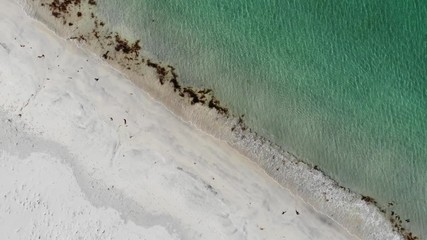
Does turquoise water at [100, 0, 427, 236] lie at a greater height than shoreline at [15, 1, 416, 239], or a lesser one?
greater

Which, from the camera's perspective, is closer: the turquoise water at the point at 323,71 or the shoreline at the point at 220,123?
the shoreline at the point at 220,123

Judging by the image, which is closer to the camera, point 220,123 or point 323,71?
point 220,123

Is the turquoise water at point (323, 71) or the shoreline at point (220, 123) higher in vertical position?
the turquoise water at point (323, 71)

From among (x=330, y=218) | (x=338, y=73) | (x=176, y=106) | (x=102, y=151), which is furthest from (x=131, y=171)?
(x=338, y=73)

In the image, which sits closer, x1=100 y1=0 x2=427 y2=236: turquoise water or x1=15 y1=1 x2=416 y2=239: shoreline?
x1=15 y1=1 x2=416 y2=239: shoreline

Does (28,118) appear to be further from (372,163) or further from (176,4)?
(372,163)
